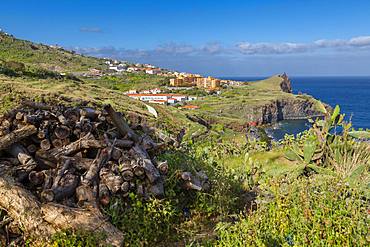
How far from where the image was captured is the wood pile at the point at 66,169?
4.06m

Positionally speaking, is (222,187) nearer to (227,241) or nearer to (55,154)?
(227,241)

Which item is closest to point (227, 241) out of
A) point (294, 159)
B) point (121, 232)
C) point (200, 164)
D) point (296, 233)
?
point (296, 233)

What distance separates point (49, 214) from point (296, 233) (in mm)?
2752

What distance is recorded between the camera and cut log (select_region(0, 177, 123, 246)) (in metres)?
3.97

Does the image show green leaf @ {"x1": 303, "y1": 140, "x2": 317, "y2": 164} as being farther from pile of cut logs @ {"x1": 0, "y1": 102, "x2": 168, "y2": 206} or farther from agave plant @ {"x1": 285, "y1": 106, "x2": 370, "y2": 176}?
pile of cut logs @ {"x1": 0, "y1": 102, "x2": 168, "y2": 206}

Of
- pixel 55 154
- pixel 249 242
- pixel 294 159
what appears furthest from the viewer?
pixel 294 159

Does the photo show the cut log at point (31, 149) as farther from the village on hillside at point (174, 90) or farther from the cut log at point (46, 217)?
the village on hillside at point (174, 90)

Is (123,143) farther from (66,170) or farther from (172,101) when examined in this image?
(172,101)

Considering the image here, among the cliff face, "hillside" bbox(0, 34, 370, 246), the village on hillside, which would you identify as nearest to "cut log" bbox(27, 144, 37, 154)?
"hillside" bbox(0, 34, 370, 246)

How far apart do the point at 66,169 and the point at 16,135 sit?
84 cm

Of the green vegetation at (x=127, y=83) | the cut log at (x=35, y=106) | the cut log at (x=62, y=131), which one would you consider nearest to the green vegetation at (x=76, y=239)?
the cut log at (x=62, y=131)

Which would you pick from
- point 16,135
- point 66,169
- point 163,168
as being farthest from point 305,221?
point 16,135

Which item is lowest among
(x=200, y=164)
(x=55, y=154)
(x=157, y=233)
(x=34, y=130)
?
(x=157, y=233)

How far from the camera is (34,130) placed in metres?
4.96
